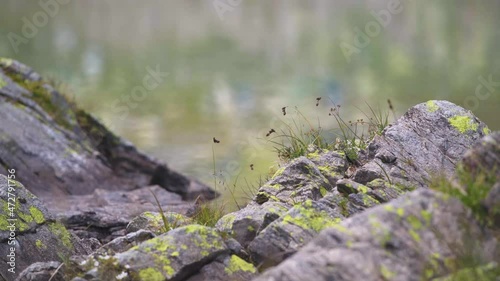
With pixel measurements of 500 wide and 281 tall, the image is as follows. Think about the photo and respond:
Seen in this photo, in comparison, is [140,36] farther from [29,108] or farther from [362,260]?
[362,260]

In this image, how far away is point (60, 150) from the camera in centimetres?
1812

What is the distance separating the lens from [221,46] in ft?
220

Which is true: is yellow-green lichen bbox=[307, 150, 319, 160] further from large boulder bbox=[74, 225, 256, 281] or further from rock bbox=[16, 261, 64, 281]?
rock bbox=[16, 261, 64, 281]

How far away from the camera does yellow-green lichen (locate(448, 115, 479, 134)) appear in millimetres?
10109

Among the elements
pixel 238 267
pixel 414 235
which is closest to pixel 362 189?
pixel 238 267

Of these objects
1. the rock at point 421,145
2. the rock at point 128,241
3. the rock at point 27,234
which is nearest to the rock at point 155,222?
the rock at point 128,241

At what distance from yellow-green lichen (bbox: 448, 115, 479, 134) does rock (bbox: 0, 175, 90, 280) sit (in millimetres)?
5336

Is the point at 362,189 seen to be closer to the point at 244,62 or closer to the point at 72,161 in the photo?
the point at 72,161

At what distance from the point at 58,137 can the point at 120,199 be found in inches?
110

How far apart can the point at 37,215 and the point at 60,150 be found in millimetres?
7824

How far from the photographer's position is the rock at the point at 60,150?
56.3 ft

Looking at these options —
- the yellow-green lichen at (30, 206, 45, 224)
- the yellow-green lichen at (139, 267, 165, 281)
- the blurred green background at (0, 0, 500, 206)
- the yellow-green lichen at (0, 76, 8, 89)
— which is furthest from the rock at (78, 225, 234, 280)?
the yellow-green lichen at (0, 76, 8, 89)

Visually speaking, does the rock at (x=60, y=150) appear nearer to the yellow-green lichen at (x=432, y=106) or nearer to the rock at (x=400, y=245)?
the yellow-green lichen at (x=432, y=106)

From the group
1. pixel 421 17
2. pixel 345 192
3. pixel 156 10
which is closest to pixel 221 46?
pixel 421 17
